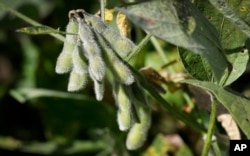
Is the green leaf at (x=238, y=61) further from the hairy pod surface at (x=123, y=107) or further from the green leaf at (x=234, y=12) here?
the hairy pod surface at (x=123, y=107)

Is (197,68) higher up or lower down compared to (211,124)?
higher up

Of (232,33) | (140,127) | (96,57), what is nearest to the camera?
(96,57)

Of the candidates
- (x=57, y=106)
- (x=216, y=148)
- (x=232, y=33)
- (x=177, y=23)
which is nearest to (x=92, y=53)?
(x=177, y=23)

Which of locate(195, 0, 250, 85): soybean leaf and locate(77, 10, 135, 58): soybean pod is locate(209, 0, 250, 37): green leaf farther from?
locate(77, 10, 135, 58): soybean pod

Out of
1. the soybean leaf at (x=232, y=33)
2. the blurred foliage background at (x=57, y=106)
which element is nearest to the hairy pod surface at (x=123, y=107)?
the soybean leaf at (x=232, y=33)

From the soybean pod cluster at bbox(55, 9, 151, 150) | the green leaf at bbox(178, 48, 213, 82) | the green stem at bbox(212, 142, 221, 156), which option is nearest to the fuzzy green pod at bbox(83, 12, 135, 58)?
the soybean pod cluster at bbox(55, 9, 151, 150)

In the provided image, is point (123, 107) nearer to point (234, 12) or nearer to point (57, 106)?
point (234, 12)
